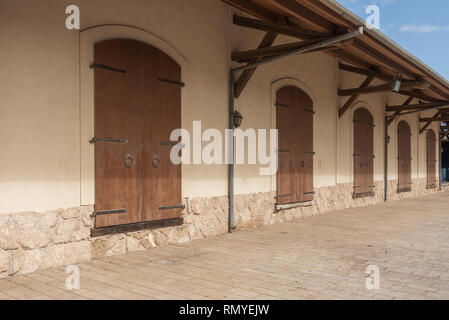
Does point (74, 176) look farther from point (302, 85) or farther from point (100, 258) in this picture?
point (302, 85)

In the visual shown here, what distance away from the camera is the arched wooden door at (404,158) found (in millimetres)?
12016

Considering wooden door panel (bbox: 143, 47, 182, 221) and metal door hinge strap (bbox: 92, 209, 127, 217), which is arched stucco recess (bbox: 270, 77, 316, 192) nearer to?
wooden door panel (bbox: 143, 47, 182, 221)

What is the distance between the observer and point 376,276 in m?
3.59

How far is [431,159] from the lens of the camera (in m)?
14.6

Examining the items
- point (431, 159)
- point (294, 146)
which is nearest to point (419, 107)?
point (431, 159)

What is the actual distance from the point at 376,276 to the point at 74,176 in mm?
2992

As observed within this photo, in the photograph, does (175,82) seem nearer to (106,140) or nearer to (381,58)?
(106,140)

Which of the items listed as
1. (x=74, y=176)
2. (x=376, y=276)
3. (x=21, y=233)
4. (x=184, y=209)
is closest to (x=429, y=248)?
(x=376, y=276)

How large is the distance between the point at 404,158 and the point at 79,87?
10.8 meters

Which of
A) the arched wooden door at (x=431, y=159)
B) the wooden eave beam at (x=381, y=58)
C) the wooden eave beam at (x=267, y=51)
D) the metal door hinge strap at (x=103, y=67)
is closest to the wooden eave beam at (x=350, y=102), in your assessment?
the wooden eave beam at (x=381, y=58)

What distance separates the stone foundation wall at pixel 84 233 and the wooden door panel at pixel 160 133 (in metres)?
0.27

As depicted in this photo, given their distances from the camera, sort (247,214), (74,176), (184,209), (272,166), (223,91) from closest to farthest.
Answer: (74,176)
(184,209)
(223,91)
(247,214)
(272,166)

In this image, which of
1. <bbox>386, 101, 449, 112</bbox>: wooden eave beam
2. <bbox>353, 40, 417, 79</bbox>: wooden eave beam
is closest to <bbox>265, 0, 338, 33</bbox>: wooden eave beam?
<bbox>353, 40, 417, 79</bbox>: wooden eave beam

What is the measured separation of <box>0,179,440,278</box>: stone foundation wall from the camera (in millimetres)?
3559
